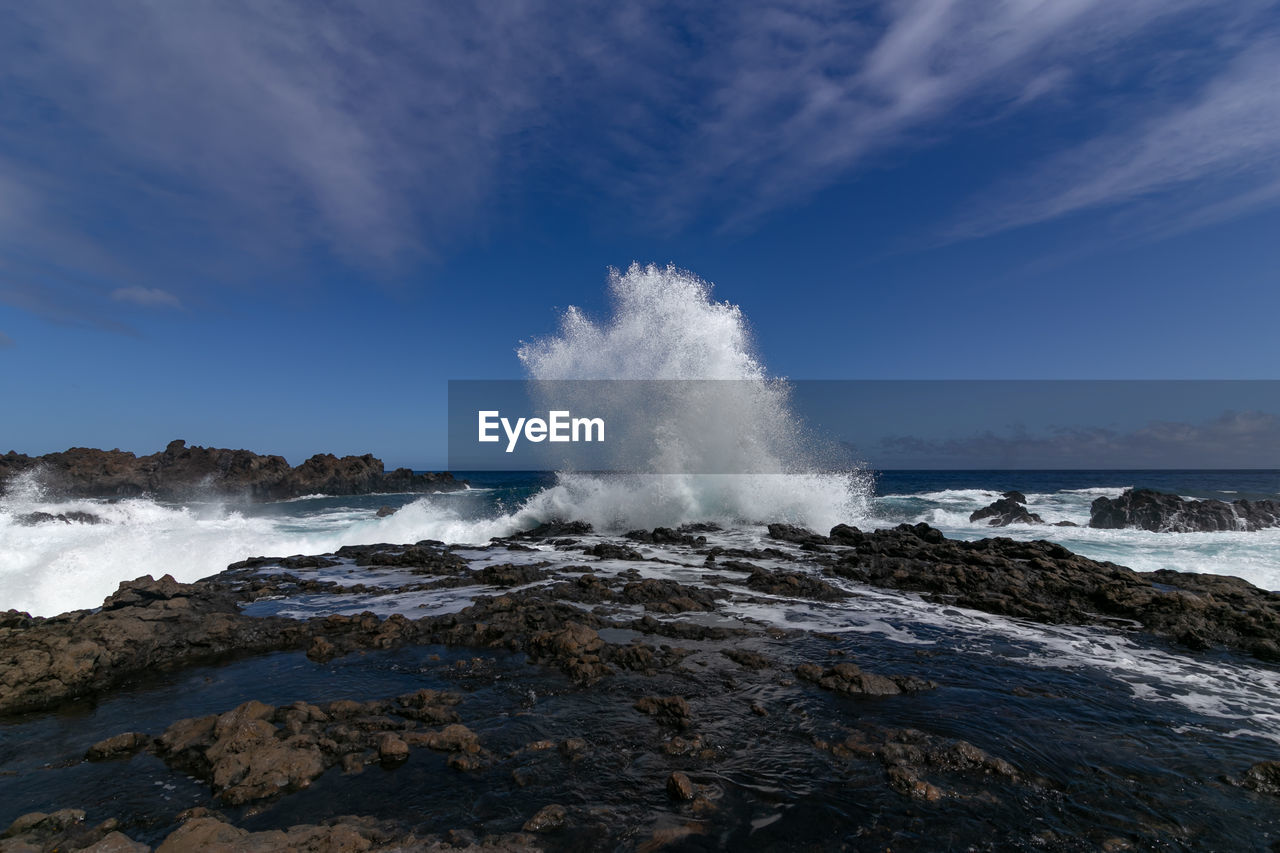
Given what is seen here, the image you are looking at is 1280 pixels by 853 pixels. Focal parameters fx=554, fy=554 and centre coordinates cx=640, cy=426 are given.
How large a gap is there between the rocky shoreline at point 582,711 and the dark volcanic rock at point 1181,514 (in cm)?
1754

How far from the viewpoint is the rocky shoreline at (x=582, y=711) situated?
16.2ft

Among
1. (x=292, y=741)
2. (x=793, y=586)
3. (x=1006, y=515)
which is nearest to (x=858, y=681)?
(x=793, y=586)

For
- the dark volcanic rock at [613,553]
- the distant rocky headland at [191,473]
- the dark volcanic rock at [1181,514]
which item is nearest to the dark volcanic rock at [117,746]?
the dark volcanic rock at [613,553]

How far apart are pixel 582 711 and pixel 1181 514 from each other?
116 ft

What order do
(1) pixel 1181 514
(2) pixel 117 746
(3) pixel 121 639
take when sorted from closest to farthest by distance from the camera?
(2) pixel 117 746 < (3) pixel 121 639 < (1) pixel 1181 514

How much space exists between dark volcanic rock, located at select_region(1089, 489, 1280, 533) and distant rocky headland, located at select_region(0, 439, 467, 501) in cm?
7314

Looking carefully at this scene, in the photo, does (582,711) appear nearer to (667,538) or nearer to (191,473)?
(667,538)

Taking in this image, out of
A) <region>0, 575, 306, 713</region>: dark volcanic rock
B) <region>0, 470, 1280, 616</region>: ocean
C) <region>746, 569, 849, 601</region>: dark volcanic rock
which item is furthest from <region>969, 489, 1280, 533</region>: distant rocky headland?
<region>0, 575, 306, 713</region>: dark volcanic rock

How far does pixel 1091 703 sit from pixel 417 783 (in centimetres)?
886

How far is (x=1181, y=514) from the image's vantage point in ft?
92.9

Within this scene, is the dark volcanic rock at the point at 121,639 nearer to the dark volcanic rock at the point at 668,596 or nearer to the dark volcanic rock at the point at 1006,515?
the dark volcanic rock at the point at 668,596

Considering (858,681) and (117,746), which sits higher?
(117,746)

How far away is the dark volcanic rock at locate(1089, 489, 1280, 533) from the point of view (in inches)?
1075

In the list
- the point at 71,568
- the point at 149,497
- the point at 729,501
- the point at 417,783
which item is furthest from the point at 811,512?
the point at 149,497
